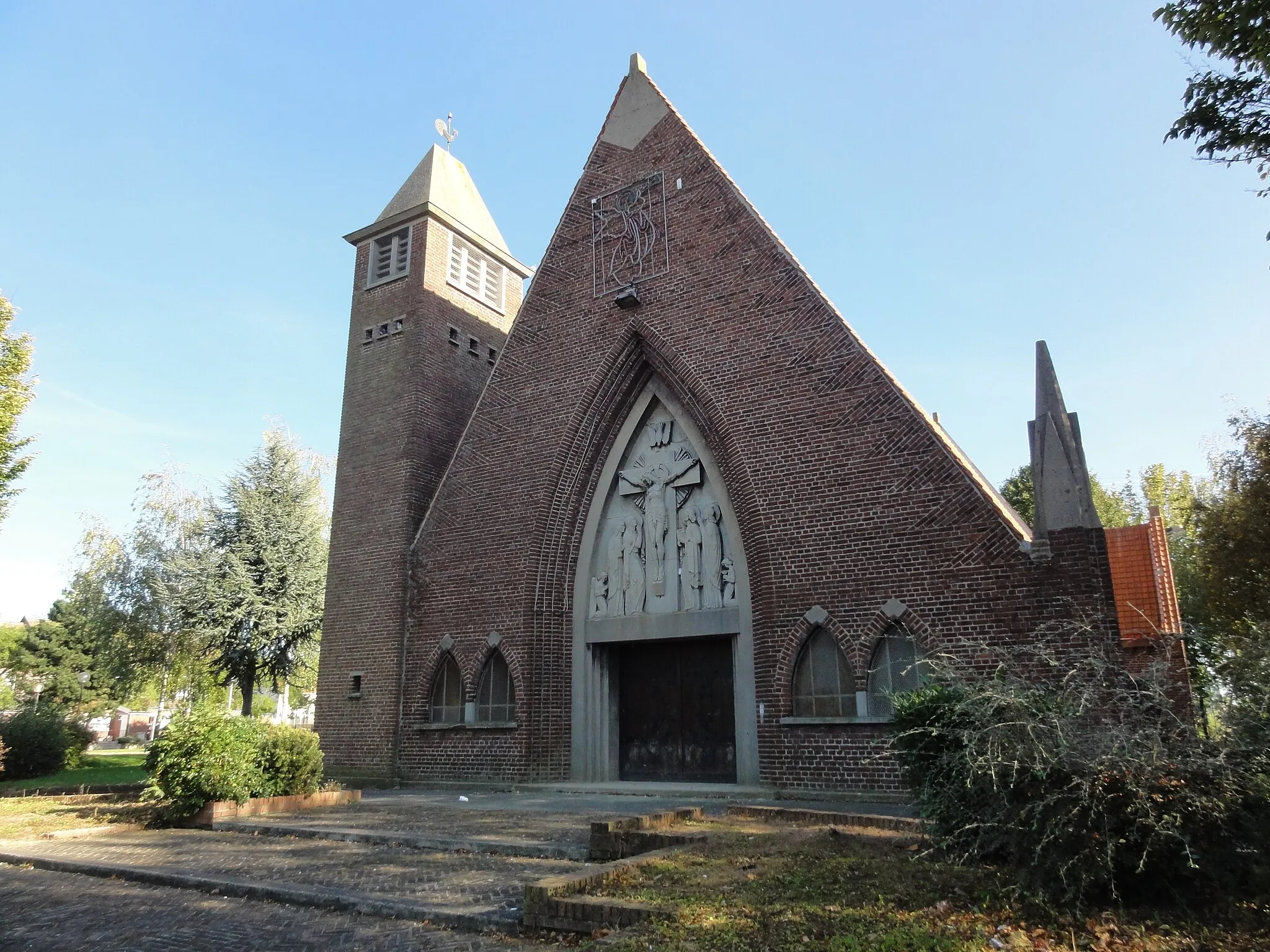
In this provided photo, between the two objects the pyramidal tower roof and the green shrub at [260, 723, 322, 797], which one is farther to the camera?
the pyramidal tower roof

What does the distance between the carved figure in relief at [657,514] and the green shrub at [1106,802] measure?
9582 millimetres

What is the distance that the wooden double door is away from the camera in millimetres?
15102

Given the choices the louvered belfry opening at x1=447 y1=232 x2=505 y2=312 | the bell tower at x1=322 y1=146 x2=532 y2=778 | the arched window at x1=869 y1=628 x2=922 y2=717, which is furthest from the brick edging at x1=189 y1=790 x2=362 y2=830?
the louvered belfry opening at x1=447 y1=232 x2=505 y2=312

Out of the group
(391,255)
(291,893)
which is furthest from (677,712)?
(391,255)

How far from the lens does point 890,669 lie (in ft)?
41.9

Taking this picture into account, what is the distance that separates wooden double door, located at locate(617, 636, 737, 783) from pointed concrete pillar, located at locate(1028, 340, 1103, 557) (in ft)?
18.7

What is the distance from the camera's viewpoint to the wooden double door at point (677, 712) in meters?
15.1

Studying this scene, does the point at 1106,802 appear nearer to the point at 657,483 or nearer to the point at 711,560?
the point at 711,560

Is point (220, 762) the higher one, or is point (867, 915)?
point (220, 762)

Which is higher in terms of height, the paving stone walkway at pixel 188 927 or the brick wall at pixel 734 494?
the brick wall at pixel 734 494

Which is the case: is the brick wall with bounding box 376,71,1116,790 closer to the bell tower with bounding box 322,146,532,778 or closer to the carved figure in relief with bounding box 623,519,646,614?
the bell tower with bounding box 322,146,532,778

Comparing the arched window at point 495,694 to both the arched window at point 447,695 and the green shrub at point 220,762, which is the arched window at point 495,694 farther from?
the green shrub at point 220,762

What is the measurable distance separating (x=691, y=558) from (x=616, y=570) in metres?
1.70

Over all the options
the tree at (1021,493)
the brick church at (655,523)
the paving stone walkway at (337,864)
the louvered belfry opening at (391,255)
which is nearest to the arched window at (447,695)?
the brick church at (655,523)
